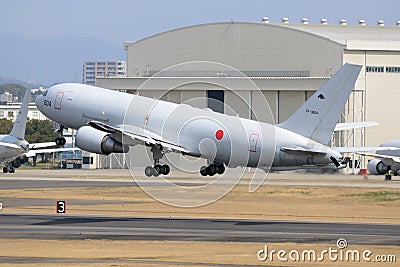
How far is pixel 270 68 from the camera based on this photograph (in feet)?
526

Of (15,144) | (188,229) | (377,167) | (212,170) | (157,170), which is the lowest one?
(188,229)

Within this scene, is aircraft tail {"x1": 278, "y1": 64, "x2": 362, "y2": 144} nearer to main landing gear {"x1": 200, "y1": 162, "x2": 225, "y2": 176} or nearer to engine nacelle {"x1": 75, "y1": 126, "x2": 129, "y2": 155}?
main landing gear {"x1": 200, "y1": 162, "x2": 225, "y2": 176}

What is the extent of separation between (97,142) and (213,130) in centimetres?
914

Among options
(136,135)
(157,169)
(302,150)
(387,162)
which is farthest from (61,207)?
(387,162)

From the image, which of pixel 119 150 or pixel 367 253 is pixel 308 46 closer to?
pixel 119 150

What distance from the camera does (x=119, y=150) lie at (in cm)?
8219

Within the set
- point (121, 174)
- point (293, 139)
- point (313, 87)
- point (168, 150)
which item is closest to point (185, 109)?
point (168, 150)

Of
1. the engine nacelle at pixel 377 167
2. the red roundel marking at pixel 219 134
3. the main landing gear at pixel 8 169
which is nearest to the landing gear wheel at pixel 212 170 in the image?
the red roundel marking at pixel 219 134

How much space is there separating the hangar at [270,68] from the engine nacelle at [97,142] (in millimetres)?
64739

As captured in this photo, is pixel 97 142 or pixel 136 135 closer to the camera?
pixel 97 142

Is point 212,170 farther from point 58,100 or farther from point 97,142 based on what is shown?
point 58,100

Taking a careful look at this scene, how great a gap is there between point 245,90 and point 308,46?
39.2ft

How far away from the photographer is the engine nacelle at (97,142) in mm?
81250

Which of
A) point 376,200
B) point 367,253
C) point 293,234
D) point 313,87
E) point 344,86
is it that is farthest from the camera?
point 313,87
